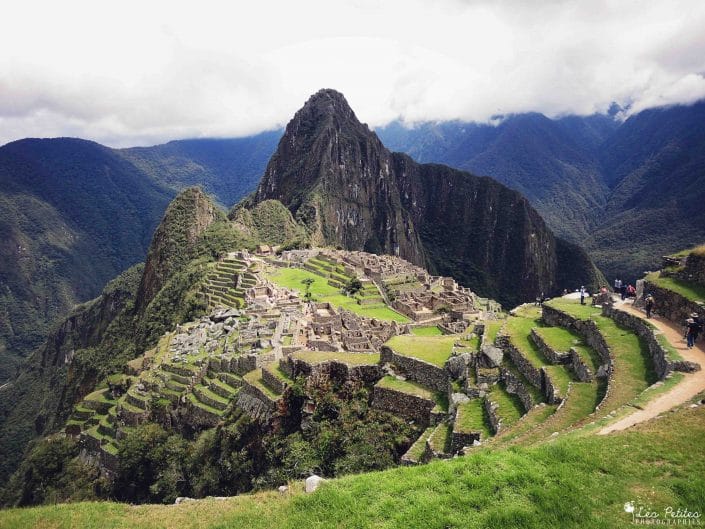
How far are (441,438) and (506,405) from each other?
8.46 ft

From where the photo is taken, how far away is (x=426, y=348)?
1941cm

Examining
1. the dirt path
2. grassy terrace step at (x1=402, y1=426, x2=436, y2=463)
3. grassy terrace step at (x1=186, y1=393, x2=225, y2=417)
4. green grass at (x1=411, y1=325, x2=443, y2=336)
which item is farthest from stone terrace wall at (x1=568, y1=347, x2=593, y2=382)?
green grass at (x1=411, y1=325, x2=443, y2=336)

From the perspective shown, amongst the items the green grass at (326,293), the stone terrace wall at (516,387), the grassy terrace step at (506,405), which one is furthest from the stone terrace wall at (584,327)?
the green grass at (326,293)

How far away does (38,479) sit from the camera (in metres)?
33.6

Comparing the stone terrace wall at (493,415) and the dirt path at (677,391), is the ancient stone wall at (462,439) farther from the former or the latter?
the dirt path at (677,391)

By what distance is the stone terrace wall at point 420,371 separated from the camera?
55.8 ft

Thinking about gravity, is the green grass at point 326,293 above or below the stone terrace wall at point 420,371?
below

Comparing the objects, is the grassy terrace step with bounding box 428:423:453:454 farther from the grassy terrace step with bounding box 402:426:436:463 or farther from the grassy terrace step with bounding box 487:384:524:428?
the grassy terrace step with bounding box 487:384:524:428

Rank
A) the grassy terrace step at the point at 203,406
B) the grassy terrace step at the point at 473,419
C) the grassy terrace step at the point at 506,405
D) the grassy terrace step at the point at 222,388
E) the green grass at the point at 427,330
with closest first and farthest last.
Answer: the grassy terrace step at the point at 473,419 < the grassy terrace step at the point at 506,405 < the grassy terrace step at the point at 203,406 < the grassy terrace step at the point at 222,388 < the green grass at the point at 427,330

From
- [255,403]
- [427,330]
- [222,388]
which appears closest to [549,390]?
[255,403]

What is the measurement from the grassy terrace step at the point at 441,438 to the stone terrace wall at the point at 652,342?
5.84 metres

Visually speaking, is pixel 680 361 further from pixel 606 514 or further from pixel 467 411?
pixel 606 514

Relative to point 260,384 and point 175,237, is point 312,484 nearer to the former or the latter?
point 260,384

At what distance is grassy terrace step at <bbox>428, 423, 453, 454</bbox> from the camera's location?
13.0 metres
